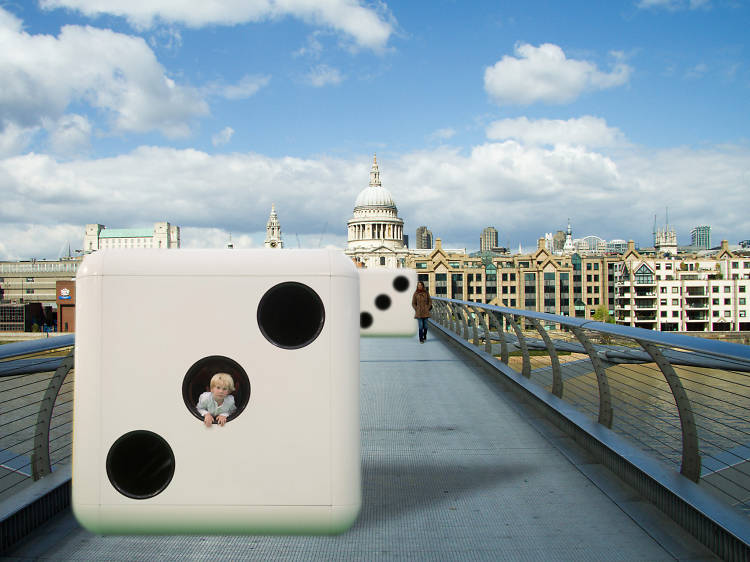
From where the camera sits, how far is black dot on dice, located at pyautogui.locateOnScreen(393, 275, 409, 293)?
1617 cm

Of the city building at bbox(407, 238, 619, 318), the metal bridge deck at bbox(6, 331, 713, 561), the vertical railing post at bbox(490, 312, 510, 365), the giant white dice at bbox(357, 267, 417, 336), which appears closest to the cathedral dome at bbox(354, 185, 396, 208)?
the city building at bbox(407, 238, 619, 318)

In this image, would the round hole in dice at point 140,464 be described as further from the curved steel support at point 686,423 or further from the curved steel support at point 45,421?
the curved steel support at point 686,423

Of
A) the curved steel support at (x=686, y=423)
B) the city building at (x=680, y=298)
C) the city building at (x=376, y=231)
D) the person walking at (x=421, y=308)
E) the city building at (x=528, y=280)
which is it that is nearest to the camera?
the curved steel support at (x=686, y=423)

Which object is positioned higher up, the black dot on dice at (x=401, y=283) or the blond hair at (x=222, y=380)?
the black dot on dice at (x=401, y=283)

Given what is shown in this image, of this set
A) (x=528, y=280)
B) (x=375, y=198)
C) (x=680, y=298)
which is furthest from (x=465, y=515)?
(x=375, y=198)

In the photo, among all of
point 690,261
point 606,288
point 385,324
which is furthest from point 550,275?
point 385,324

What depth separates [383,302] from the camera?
16.7 meters

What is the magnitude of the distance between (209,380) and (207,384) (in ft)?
0.08

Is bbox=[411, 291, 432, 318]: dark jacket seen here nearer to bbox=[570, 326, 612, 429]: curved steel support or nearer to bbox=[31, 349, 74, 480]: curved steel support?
bbox=[570, 326, 612, 429]: curved steel support

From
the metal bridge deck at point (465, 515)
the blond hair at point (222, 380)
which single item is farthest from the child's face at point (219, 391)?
the metal bridge deck at point (465, 515)

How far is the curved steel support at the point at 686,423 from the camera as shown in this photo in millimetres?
3914

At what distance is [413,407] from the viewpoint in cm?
722

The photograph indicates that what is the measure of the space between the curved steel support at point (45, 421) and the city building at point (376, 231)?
139 metres

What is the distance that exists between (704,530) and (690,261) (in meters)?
122
